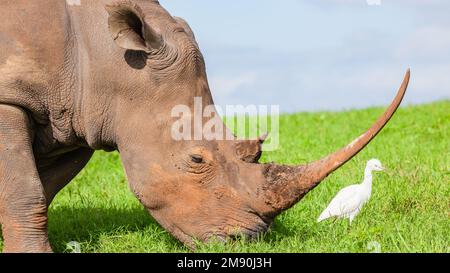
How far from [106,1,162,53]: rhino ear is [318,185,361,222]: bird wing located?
1.94 m

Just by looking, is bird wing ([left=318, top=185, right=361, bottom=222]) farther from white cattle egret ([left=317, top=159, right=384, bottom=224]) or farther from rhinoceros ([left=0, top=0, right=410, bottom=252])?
rhinoceros ([left=0, top=0, right=410, bottom=252])

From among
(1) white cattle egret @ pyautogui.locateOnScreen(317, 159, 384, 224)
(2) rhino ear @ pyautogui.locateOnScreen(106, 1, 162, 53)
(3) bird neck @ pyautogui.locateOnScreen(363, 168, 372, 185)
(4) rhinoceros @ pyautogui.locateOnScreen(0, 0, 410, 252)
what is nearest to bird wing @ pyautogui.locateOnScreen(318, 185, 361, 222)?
(1) white cattle egret @ pyautogui.locateOnScreen(317, 159, 384, 224)

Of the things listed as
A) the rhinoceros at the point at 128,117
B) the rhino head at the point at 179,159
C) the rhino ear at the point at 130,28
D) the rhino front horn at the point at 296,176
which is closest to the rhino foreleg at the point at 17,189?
the rhinoceros at the point at 128,117

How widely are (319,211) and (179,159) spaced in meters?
1.94

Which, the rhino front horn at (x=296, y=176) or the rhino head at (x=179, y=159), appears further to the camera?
the rhino head at (x=179, y=159)

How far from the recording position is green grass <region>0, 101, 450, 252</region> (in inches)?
264

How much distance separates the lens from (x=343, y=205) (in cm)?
722

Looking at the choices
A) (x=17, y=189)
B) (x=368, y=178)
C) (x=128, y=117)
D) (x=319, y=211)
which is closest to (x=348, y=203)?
(x=368, y=178)

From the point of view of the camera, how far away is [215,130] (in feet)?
21.4

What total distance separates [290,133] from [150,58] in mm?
8165

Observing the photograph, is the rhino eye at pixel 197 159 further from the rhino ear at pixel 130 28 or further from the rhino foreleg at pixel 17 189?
the rhino foreleg at pixel 17 189

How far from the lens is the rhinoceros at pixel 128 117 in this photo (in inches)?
253
